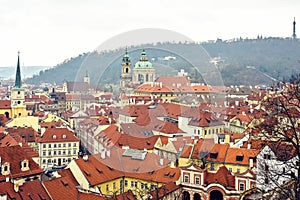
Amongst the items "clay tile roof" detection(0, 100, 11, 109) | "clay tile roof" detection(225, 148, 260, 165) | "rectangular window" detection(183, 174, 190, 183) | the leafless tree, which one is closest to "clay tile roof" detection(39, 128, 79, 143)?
"clay tile roof" detection(225, 148, 260, 165)

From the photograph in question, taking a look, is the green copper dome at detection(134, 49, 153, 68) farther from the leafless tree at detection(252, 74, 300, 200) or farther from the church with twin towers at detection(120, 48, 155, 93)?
the leafless tree at detection(252, 74, 300, 200)

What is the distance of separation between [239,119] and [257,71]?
57.2m

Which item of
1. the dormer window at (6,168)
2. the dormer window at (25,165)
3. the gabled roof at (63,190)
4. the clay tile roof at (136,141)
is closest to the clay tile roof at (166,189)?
the gabled roof at (63,190)

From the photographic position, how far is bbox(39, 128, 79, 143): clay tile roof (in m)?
30.8

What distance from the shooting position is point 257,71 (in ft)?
295

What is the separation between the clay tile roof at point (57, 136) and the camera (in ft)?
101

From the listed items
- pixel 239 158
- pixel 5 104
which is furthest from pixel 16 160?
pixel 5 104

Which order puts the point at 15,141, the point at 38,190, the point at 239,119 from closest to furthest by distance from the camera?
the point at 38,190 → the point at 15,141 → the point at 239,119

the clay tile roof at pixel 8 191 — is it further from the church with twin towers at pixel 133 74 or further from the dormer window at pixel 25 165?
the church with twin towers at pixel 133 74

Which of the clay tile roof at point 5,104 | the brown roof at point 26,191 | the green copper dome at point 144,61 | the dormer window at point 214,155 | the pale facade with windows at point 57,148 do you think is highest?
the green copper dome at point 144,61

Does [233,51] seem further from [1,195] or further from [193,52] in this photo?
[1,195]

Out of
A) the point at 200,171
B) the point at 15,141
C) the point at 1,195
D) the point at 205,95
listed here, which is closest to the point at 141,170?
the point at 200,171

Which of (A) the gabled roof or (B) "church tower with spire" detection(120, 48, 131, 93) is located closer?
(A) the gabled roof

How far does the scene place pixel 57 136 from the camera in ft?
102
